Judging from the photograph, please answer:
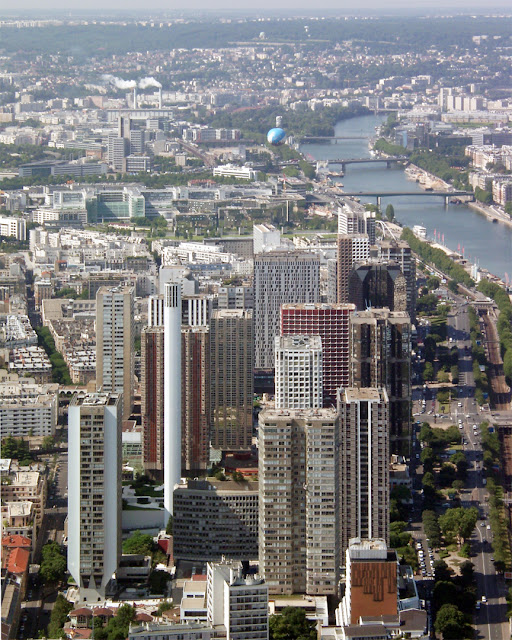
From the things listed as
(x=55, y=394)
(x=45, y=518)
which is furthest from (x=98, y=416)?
(x=55, y=394)

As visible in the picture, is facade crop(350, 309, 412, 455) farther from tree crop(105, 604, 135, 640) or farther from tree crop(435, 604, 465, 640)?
tree crop(105, 604, 135, 640)

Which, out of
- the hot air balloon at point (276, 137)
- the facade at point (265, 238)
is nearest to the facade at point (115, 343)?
the facade at point (265, 238)

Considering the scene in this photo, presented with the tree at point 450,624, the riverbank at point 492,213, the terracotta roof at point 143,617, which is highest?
the terracotta roof at point 143,617

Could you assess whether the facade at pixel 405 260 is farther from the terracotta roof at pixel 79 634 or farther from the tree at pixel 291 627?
the terracotta roof at pixel 79 634

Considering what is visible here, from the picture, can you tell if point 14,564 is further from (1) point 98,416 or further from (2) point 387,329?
(2) point 387,329

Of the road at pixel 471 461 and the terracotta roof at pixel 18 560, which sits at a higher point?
the terracotta roof at pixel 18 560

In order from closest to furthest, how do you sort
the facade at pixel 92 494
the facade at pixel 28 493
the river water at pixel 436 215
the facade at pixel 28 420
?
the facade at pixel 92 494, the facade at pixel 28 493, the facade at pixel 28 420, the river water at pixel 436 215
